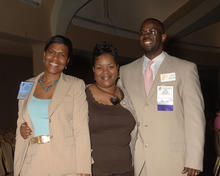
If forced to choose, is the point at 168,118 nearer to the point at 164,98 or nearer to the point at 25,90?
the point at 164,98

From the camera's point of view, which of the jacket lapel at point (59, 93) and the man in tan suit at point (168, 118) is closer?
the jacket lapel at point (59, 93)

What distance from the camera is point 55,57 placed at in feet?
5.66

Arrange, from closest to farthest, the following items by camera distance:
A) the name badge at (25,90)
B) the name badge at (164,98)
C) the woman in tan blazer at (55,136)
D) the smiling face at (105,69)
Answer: the woman in tan blazer at (55,136) → the name badge at (25,90) → the name badge at (164,98) → the smiling face at (105,69)

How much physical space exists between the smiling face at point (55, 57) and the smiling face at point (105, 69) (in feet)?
1.02

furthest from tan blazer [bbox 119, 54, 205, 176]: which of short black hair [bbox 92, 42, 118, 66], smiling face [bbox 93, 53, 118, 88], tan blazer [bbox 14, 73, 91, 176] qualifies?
tan blazer [bbox 14, 73, 91, 176]

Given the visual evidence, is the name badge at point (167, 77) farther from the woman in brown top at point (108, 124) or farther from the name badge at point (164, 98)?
the woman in brown top at point (108, 124)

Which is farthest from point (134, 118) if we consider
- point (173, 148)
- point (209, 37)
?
point (209, 37)

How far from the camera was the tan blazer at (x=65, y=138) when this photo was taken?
5.09ft

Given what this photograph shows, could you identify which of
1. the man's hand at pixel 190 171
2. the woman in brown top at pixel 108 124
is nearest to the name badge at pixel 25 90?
the woman in brown top at pixel 108 124

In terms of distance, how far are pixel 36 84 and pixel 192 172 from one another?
1368mm

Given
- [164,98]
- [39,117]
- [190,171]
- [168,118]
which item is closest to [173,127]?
[168,118]

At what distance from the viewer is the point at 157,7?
246 inches

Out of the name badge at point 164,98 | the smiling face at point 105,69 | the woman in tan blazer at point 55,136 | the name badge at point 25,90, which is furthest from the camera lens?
the smiling face at point 105,69

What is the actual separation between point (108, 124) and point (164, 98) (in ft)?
1.64
